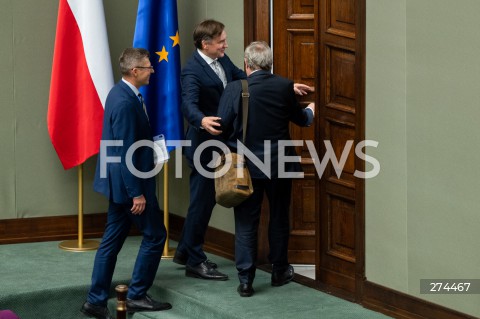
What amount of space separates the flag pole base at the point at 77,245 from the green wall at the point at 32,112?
27cm

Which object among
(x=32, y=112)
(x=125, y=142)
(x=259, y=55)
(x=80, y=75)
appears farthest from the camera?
(x=32, y=112)

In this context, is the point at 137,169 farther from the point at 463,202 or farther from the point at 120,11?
the point at 120,11

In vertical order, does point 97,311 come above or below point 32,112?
below

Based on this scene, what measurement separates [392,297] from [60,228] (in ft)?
9.77

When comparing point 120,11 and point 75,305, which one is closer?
point 75,305

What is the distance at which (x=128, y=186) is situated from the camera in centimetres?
543

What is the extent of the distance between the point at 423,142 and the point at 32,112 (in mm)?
3275

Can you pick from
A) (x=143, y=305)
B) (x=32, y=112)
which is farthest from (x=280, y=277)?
(x=32, y=112)

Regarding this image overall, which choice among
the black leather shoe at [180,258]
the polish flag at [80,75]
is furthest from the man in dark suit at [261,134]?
the polish flag at [80,75]

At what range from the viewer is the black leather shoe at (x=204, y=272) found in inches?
242

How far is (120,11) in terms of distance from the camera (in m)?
7.53

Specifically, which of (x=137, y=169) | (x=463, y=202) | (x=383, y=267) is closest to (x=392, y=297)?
(x=383, y=267)

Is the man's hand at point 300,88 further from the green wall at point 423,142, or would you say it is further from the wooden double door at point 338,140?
the green wall at point 423,142

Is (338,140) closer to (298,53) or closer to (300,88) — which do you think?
(300,88)
